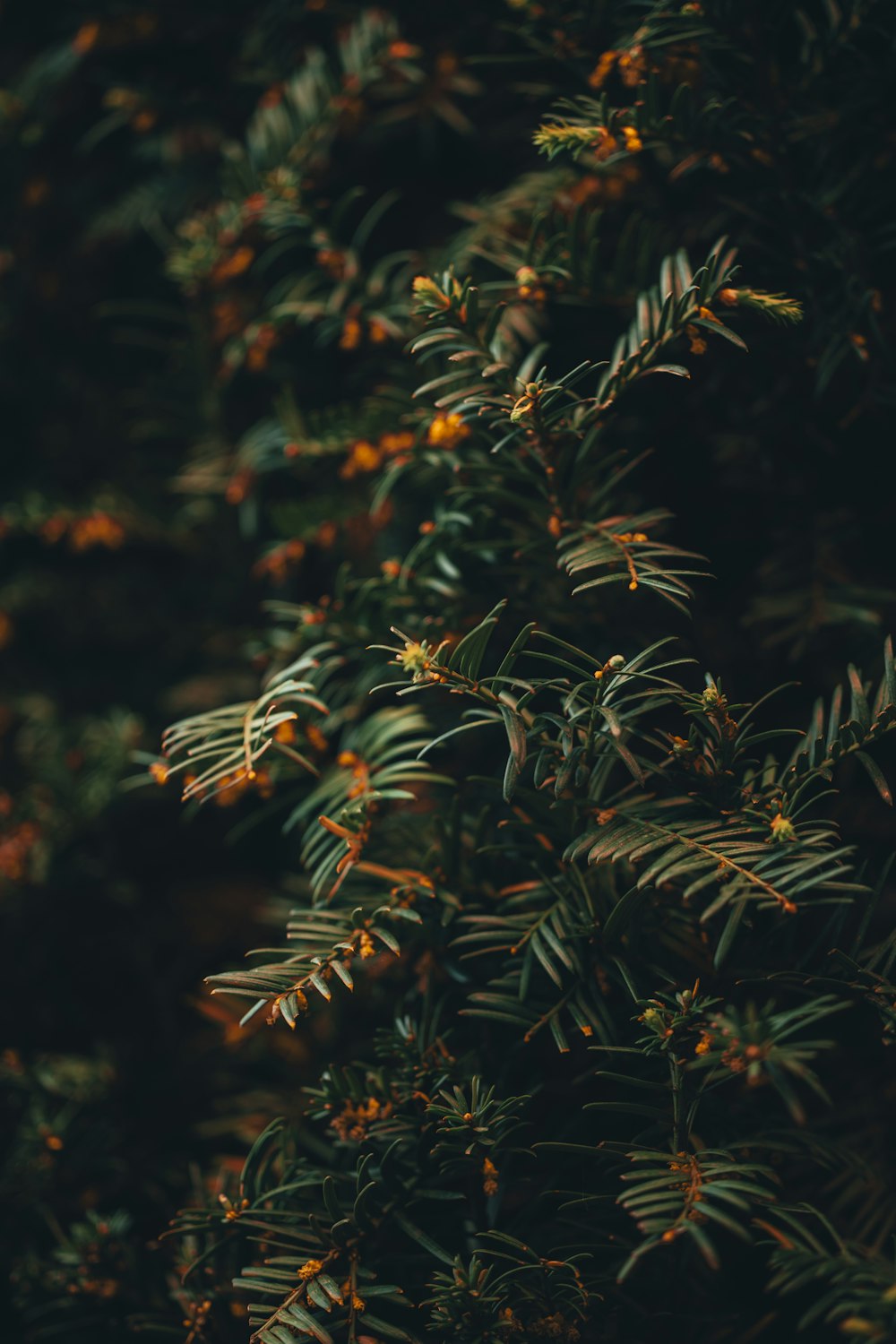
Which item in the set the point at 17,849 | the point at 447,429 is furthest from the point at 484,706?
the point at 17,849

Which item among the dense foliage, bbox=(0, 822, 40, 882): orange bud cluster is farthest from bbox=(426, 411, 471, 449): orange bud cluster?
A: bbox=(0, 822, 40, 882): orange bud cluster

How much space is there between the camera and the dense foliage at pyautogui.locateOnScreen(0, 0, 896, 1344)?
569mm

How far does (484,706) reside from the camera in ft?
2.45

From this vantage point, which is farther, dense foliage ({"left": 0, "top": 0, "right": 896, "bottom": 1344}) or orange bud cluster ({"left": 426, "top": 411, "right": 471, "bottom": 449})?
orange bud cluster ({"left": 426, "top": 411, "right": 471, "bottom": 449})

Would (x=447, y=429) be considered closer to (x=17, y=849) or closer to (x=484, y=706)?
(x=484, y=706)

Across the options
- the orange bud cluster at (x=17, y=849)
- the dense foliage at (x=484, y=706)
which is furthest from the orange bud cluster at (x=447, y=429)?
the orange bud cluster at (x=17, y=849)

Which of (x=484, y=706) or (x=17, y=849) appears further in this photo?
(x=17, y=849)

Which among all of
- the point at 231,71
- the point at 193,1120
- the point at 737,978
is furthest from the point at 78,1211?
the point at 231,71

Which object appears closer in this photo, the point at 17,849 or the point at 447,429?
the point at 447,429

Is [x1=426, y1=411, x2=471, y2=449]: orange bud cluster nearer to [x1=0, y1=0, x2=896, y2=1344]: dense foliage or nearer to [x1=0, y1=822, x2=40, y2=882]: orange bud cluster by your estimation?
[x1=0, y1=0, x2=896, y2=1344]: dense foliage

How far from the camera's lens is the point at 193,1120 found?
1.01 meters

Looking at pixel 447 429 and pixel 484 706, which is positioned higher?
pixel 447 429

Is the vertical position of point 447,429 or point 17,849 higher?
point 447,429

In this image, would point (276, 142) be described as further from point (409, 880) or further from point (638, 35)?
point (409, 880)
